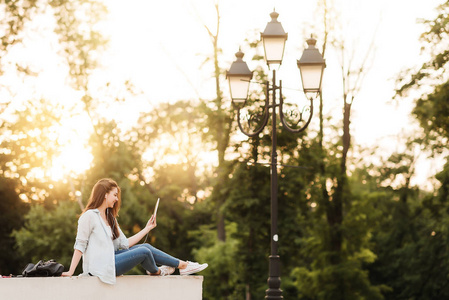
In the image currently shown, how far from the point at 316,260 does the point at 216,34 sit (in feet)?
35.5

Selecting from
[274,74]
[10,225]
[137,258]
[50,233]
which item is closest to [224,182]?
[274,74]

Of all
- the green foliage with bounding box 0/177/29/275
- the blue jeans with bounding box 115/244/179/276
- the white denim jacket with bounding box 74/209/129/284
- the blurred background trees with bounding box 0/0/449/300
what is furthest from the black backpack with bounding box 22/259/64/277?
the green foliage with bounding box 0/177/29/275

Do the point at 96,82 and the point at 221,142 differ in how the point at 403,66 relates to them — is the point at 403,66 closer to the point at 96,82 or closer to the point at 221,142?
the point at 221,142

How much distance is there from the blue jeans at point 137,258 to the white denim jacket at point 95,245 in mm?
172

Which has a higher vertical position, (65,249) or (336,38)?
(336,38)

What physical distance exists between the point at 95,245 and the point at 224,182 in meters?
17.5

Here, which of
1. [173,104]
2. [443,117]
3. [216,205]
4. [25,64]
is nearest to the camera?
[443,117]

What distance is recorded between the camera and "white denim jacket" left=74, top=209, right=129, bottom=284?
7.48 m

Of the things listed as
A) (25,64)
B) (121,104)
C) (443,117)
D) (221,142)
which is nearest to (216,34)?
(121,104)

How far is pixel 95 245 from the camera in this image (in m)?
7.57

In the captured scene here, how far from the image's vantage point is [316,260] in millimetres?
30562

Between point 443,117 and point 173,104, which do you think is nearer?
point 443,117

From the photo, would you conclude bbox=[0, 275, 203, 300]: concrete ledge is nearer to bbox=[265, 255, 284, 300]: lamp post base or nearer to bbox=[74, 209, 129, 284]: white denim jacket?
bbox=[74, 209, 129, 284]: white denim jacket

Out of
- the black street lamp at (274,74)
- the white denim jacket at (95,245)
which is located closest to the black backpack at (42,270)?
the white denim jacket at (95,245)
